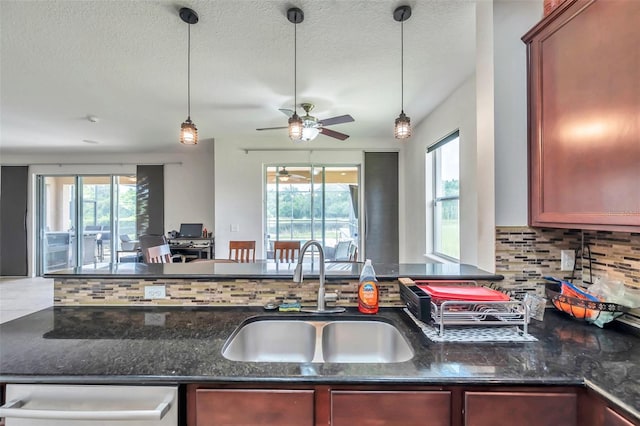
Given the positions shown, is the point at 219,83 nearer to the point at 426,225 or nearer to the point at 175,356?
the point at 175,356

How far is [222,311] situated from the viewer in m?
1.37

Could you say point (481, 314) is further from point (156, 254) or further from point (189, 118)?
point (156, 254)

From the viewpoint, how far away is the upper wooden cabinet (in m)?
0.96

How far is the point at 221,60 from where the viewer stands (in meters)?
2.30

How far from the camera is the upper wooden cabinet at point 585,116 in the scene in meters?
0.96

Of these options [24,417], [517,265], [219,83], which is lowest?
[24,417]

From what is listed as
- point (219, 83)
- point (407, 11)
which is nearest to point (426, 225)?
point (407, 11)

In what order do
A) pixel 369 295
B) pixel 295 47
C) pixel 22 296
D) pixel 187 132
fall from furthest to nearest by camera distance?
1. pixel 22 296
2. pixel 187 132
3. pixel 295 47
4. pixel 369 295

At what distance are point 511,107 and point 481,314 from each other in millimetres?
1086

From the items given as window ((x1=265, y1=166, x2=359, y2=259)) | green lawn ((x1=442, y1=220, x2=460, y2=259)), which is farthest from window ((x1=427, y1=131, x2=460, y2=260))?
window ((x1=265, y1=166, x2=359, y2=259))

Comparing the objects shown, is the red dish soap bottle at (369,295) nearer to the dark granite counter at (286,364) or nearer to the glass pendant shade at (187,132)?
the dark granite counter at (286,364)

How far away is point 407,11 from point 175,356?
219 cm

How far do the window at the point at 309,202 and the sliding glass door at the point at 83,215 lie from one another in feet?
9.74

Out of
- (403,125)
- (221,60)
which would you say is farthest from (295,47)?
(403,125)
